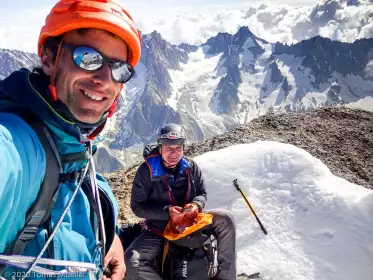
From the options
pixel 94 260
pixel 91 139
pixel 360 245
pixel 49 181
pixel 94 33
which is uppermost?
pixel 94 33

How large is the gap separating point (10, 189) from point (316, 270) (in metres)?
6.45

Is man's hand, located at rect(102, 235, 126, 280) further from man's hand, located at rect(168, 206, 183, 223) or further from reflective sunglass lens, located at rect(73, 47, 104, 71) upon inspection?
man's hand, located at rect(168, 206, 183, 223)

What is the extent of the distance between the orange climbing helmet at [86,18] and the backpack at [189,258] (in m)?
4.33

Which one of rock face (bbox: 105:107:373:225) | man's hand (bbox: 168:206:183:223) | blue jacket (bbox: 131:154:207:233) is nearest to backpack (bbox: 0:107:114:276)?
man's hand (bbox: 168:206:183:223)

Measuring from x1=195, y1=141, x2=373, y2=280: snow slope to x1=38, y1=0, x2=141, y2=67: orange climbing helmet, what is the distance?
5.87 metres

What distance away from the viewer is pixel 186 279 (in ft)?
19.4

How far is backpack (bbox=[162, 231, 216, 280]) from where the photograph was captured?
5918 mm

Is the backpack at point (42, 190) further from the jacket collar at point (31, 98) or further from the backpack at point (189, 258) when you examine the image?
the backpack at point (189, 258)

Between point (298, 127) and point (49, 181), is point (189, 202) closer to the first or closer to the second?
point (49, 181)

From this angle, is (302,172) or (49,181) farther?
(302,172)

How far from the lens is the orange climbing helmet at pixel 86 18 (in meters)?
2.41

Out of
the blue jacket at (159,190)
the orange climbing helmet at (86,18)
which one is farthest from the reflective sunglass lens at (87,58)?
the blue jacket at (159,190)

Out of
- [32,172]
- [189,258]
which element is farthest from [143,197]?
[32,172]

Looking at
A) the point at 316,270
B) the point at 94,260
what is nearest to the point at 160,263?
the point at 316,270
